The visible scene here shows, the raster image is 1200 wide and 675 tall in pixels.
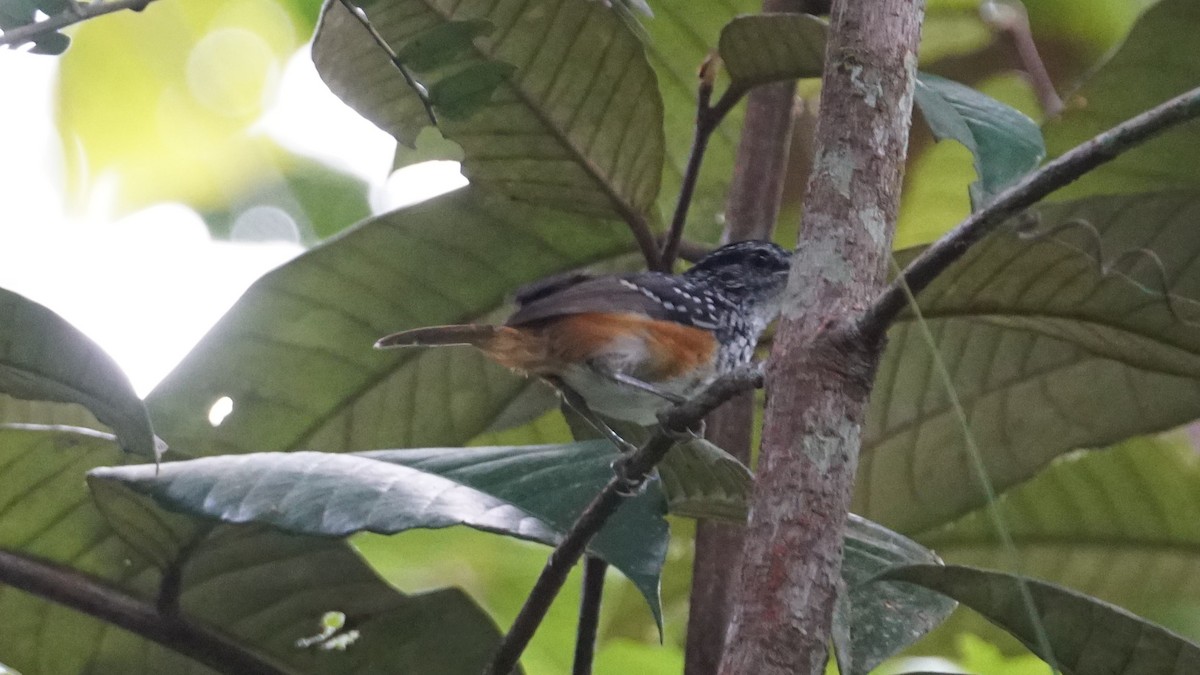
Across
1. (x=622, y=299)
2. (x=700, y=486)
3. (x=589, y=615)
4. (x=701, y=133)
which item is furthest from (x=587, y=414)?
(x=589, y=615)

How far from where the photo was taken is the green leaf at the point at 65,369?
1.45 m

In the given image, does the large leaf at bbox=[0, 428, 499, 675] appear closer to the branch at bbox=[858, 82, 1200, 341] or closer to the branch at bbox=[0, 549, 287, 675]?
the branch at bbox=[0, 549, 287, 675]

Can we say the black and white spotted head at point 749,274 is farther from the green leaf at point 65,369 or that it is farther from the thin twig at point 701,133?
the green leaf at point 65,369

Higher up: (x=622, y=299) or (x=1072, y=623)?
(x=622, y=299)

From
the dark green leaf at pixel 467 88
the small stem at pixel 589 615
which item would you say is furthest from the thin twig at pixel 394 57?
the small stem at pixel 589 615

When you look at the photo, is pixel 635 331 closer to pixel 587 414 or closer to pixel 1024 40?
pixel 587 414

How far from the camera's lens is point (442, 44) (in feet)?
5.56

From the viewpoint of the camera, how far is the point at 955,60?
3000 mm

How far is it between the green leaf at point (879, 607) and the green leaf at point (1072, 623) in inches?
2.6

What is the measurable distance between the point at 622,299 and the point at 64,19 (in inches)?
54.5

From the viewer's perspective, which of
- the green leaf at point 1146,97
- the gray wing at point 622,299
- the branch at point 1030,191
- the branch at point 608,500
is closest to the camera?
the branch at point 1030,191

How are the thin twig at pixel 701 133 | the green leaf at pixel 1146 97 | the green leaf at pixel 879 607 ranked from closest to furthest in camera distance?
the green leaf at pixel 879 607, the thin twig at pixel 701 133, the green leaf at pixel 1146 97

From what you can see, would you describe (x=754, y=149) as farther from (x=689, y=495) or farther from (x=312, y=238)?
(x=312, y=238)

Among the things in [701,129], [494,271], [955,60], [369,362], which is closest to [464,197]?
[494,271]
